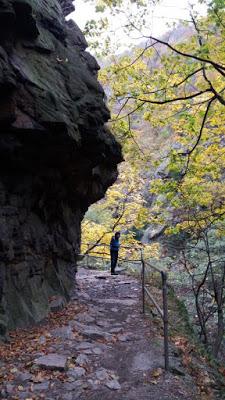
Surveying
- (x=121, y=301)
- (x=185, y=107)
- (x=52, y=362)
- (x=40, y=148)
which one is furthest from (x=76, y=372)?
(x=185, y=107)

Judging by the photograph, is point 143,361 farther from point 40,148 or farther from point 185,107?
point 185,107

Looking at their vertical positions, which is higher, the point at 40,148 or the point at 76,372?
the point at 40,148

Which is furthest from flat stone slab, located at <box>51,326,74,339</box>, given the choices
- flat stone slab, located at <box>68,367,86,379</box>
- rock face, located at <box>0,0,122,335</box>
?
flat stone slab, located at <box>68,367,86,379</box>

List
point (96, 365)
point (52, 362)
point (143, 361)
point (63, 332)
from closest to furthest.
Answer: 1. point (52, 362)
2. point (96, 365)
3. point (143, 361)
4. point (63, 332)

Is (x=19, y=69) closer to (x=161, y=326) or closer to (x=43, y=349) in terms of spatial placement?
(x=43, y=349)

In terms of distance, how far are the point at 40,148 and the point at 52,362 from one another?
4355 mm

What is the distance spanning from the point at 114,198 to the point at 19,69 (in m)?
16.0

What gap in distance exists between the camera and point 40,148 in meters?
8.27

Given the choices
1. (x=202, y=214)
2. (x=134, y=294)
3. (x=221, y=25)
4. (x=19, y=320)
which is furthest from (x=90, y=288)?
(x=221, y=25)

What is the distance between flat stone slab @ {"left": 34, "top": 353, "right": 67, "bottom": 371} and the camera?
5824 mm

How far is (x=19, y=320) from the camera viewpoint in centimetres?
768

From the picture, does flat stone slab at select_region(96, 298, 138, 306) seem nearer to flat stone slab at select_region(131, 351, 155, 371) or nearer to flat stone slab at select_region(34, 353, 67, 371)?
flat stone slab at select_region(131, 351, 155, 371)

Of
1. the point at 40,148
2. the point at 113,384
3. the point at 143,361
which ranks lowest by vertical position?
the point at 113,384

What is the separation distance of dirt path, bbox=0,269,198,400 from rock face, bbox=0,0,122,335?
3.28 feet
